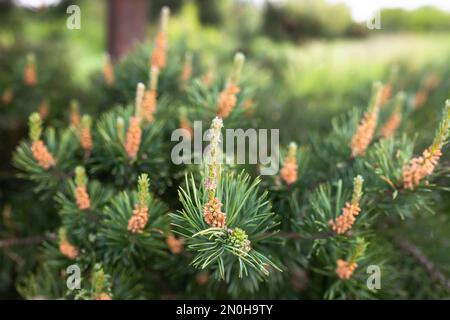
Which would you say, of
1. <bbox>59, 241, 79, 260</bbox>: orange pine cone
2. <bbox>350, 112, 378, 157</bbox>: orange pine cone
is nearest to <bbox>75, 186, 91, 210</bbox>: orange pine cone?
<bbox>59, 241, 79, 260</bbox>: orange pine cone

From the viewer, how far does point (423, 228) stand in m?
0.65

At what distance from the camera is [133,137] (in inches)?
18.7

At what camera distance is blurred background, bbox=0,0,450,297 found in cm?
72

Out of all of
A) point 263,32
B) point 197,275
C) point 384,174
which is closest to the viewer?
point 384,174

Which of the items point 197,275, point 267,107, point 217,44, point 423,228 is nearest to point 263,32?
point 217,44

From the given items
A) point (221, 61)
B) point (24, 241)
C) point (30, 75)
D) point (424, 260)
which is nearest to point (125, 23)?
point (221, 61)

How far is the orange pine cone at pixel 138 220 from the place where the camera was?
0.42m

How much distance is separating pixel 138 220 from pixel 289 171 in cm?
16

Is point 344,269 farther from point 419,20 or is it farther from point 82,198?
point 419,20

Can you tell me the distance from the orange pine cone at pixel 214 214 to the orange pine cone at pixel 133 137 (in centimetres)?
15
